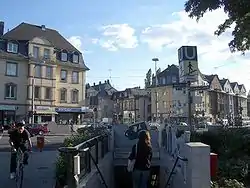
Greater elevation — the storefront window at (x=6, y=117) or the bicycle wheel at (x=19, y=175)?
the storefront window at (x=6, y=117)

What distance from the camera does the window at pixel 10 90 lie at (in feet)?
183

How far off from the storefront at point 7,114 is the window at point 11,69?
4.75 metres

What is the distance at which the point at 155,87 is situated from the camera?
98438 millimetres

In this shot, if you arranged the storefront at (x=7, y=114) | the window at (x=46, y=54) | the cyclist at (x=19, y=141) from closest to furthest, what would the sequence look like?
the cyclist at (x=19, y=141), the storefront at (x=7, y=114), the window at (x=46, y=54)

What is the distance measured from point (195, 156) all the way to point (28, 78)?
173 ft

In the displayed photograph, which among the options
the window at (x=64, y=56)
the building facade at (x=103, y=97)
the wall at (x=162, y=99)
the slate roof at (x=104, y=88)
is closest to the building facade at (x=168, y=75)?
the wall at (x=162, y=99)

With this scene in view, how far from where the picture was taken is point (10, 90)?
184 ft

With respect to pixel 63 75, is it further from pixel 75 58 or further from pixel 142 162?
pixel 142 162

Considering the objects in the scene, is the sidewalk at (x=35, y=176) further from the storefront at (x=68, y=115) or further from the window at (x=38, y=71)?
the storefront at (x=68, y=115)

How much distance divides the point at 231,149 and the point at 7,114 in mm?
46164

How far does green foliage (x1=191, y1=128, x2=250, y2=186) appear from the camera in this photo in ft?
36.5

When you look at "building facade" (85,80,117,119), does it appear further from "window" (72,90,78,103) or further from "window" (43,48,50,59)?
"window" (43,48,50,59)

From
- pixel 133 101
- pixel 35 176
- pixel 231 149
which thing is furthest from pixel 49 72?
pixel 231 149

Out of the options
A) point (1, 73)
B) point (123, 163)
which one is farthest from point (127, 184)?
point (1, 73)
